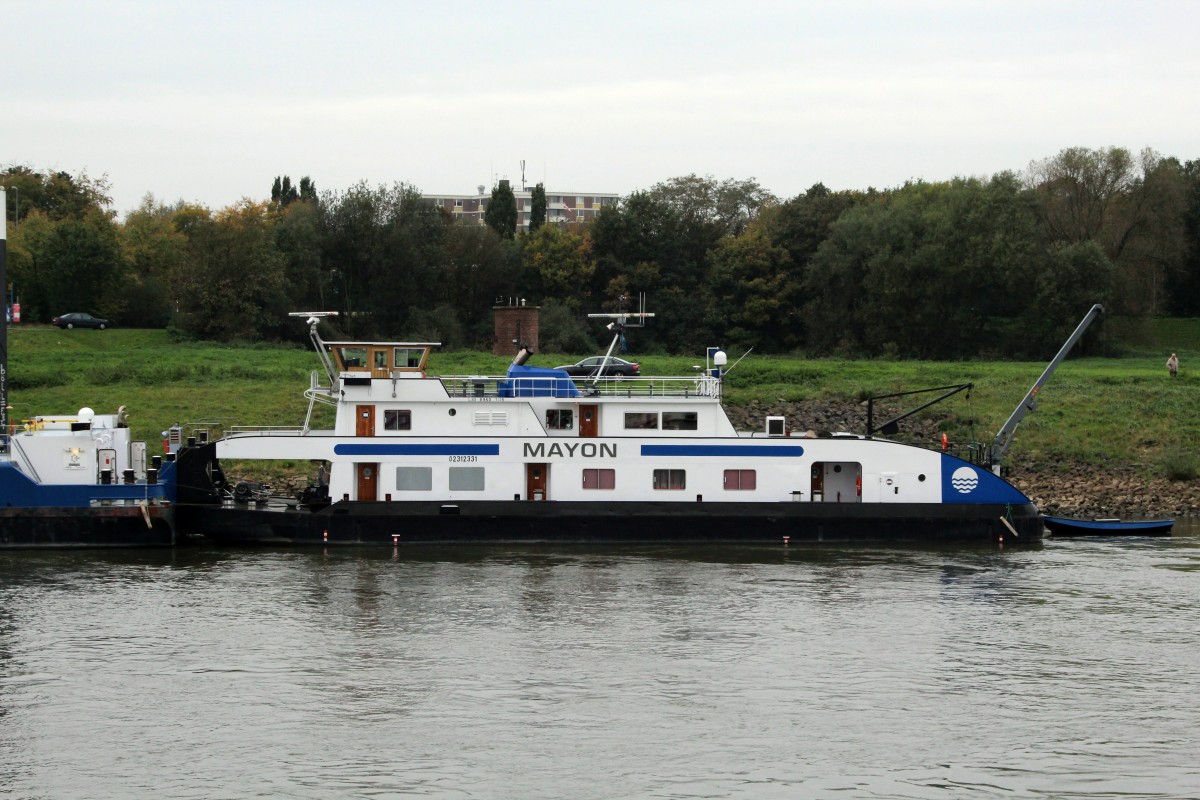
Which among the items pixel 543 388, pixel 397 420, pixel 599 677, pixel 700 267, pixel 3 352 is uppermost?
pixel 700 267

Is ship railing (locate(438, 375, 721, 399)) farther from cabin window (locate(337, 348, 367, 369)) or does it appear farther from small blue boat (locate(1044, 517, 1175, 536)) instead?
small blue boat (locate(1044, 517, 1175, 536))

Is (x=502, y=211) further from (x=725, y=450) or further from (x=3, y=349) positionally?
(x=725, y=450)

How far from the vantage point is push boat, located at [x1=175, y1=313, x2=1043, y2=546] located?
3341 centimetres

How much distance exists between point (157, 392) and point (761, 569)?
95.4 ft

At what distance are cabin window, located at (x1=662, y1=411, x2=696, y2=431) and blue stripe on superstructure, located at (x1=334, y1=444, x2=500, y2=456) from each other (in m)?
4.25

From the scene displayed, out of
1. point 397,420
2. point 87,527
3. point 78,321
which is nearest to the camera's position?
point 87,527

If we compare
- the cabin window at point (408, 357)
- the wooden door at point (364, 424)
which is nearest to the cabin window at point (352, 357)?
the cabin window at point (408, 357)

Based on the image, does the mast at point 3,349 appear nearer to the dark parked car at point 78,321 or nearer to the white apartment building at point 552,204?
the dark parked car at point 78,321

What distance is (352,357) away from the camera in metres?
34.2

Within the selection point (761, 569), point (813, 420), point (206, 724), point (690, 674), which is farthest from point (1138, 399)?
point (206, 724)

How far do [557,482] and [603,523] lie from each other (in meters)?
1.54

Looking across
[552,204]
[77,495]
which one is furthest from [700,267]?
[552,204]

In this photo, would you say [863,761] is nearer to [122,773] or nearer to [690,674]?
[690,674]

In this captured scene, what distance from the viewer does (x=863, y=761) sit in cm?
1834
